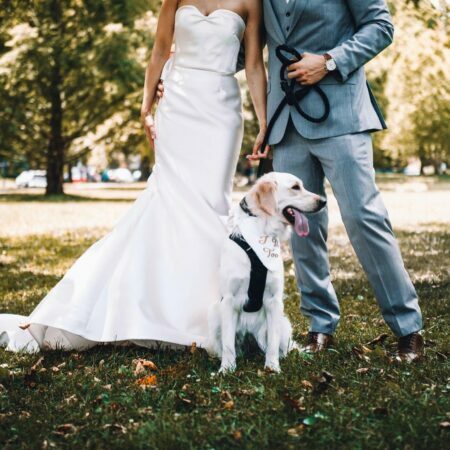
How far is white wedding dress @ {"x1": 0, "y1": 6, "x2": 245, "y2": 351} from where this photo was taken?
4.72 metres

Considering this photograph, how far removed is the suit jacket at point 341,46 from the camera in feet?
14.4

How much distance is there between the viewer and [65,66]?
23562 mm

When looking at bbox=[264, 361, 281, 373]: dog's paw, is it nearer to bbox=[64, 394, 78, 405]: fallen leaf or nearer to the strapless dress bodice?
bbox=[64, 394, 78, 405]: fallen leaf

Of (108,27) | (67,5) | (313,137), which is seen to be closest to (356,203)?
(313,137)

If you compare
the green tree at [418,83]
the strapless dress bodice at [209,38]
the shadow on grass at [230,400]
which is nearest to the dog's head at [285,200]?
the shadow on grass at [230,400]

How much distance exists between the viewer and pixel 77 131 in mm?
28453

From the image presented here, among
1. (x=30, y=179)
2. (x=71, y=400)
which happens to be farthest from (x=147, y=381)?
(x=30, y=179)

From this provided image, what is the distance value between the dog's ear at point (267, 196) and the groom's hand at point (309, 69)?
786 mm

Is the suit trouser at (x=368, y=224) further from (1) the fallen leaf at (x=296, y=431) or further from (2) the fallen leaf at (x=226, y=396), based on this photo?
(1) the fallen leaf at (x=296, y=431)

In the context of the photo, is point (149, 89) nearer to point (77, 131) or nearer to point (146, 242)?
point (146, 242)

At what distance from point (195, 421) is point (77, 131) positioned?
26.3 meters

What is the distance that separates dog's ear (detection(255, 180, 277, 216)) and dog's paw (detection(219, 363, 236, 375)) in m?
1.00

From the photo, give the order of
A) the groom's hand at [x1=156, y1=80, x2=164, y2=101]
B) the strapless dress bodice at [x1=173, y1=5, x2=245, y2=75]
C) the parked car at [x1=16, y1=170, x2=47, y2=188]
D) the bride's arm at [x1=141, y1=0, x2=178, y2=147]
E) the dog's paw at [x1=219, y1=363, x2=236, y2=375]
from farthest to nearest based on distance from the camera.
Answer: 1. the parked car at [x1=16, y1=170, x2=47, y2=188]
2. the groom's hand at [x1=156, y1=80, x2=164, y2=101]
3. the bride's arm at [x1=141, y1=0, x2=178, y2=147]
4. the strapless dress bodice at [x1=173, y1=5, x2=245, y2=75]
5. the dog's paw at [x1=219, y1=363, x2=236, y2=375]

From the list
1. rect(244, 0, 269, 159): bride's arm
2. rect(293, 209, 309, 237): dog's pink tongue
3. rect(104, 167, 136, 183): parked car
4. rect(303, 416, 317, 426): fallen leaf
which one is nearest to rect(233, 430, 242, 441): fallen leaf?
rect(303, 416, 317, 426): fallen leaf
